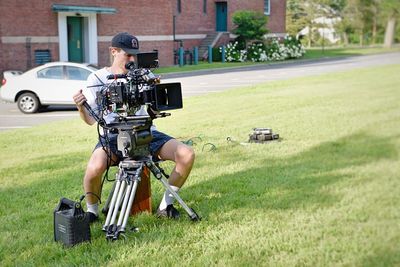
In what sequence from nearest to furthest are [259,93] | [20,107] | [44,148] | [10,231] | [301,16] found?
[10,231], [44,148], [20,107], [259,93], [301,16]

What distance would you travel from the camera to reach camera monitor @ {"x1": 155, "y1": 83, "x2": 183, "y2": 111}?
4.15m

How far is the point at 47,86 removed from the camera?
14.7 meters

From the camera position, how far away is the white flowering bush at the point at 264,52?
115ft

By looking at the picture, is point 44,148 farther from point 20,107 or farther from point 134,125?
point 20,107

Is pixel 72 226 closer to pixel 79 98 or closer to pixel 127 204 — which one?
pixel 127 204

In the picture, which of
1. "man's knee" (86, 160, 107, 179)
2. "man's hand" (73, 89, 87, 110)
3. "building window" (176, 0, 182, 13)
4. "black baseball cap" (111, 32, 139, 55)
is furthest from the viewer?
"building window" (176, 0, 182, 13)

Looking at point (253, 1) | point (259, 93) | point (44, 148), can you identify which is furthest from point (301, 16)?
point (44, 148)

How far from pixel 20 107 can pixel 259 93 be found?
639cm

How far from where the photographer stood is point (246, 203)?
196 inches

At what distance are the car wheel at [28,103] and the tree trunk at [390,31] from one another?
45.4 feet

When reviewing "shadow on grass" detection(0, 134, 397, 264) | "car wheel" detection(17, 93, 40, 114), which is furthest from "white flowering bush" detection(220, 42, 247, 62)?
"shadow on grass" detection(0, 134, 397, 264)

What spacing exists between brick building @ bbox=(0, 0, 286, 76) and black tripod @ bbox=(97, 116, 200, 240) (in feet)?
66.6

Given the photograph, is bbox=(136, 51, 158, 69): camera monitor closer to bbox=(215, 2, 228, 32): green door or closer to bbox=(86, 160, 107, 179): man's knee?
bbox=(86, 160, 107, 179): man's knee

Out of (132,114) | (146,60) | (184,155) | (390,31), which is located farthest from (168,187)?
(390,31)
